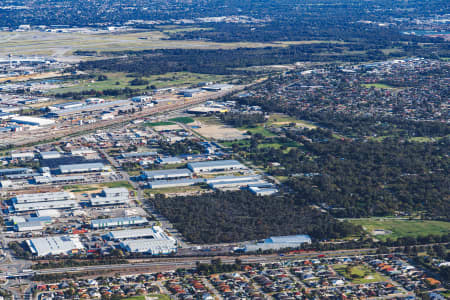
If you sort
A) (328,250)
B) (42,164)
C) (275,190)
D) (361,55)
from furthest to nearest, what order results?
(361,55) < (42,164) < (275,190) < (328,250)

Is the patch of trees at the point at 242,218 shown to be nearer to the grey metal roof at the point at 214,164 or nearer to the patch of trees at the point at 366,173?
the patch of trees at the point at 366,173

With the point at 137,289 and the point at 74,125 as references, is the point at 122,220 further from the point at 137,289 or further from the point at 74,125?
the point at 74,125

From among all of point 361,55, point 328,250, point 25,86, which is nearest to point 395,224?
point 328,250

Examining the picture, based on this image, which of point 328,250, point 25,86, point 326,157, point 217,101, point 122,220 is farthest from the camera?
point 25,86

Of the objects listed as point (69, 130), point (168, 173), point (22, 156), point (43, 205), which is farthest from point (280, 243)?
point (69, 130)

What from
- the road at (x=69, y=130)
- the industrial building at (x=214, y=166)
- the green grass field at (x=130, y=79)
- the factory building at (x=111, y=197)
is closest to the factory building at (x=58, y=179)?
the factory building at (x=111, y=197)

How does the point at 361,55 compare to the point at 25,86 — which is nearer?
the point at 25,86

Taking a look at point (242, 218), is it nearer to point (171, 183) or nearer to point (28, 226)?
point (171, 183)
